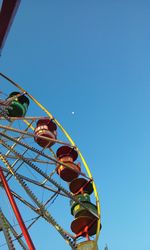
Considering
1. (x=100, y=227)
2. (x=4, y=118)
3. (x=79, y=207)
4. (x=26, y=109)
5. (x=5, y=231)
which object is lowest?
(x=5, y=231)

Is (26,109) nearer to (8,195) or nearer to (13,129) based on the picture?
(13,129)

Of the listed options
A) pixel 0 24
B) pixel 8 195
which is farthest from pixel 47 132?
pixel 0 24

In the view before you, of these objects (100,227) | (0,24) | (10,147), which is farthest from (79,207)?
(0,24)

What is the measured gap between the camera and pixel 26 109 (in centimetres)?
1923

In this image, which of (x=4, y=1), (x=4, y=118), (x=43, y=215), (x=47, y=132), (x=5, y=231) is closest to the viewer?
(x=4, y=1)

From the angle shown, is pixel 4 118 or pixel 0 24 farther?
pixel 4 118

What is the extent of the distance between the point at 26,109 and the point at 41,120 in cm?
95

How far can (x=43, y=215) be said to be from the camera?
15656 mm

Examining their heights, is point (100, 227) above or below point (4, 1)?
below

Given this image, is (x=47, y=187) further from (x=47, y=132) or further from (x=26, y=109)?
(x=26, y=109)

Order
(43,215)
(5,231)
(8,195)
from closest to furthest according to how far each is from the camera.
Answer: (5,231) → (8,195) → (43,215)

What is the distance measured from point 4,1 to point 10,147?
719 cm

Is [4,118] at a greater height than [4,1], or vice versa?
[4,118]

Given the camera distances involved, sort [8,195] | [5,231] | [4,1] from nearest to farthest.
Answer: [4,1]
[5,231]
[8,195]
